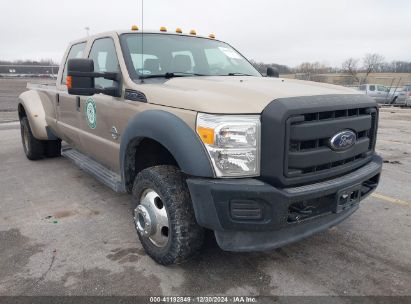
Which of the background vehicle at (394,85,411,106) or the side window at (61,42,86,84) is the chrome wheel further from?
the background vehicle at (394,85,411,106)

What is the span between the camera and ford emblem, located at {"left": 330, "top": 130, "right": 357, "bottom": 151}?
2.64 m

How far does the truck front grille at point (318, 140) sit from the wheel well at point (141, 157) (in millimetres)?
1074

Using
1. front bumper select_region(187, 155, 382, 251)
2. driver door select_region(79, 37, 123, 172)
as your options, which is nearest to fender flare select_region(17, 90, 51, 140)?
driver door select_region(79, 37, 123, 172)

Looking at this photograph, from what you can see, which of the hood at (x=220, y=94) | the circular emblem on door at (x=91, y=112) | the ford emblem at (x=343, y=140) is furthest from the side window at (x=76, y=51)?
the ford emblem at (x=343, y=140)

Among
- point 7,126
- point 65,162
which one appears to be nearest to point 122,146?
point 65,162

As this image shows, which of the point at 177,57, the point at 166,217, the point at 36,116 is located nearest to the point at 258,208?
the point at 166,217

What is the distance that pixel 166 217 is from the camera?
9.38ft

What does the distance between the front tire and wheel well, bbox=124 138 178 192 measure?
0.29 meters

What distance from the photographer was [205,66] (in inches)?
157

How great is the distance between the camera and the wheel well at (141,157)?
10.5 feet

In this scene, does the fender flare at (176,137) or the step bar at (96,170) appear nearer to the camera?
the fender flare at (176,137)

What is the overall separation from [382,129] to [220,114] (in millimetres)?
10282

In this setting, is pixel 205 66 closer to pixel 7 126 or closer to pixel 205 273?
pixel 205 273

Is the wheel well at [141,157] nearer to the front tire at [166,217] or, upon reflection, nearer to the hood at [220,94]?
the front tire at [166,217]
